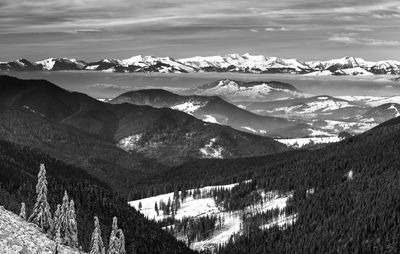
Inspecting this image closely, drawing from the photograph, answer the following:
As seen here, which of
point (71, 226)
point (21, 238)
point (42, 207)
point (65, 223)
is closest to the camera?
point (21, 238)

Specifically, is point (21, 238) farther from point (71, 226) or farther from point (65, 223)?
point (71, 226)

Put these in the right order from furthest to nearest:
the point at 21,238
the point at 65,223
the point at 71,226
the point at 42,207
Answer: the point at 71,226 → the point at 65,223 → the point at 42,207 → the point at 21,238

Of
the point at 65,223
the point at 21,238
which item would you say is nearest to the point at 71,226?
the point at 65,223

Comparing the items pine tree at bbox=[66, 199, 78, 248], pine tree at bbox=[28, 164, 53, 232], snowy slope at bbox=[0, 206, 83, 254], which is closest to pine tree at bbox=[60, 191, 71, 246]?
pine tree at bbox=[66, 199, 78, 248]

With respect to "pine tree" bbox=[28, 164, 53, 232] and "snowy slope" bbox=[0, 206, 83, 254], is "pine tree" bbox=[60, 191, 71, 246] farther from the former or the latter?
"snowy slope" bbox=[0, 206, 83, 254]

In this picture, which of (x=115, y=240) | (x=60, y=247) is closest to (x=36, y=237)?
(x=60, y=247)

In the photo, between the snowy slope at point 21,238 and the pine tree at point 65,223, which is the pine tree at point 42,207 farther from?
the pine tree at point 65,223
